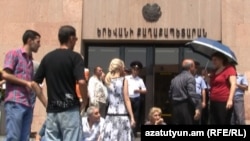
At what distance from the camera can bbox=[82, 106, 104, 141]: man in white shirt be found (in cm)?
884

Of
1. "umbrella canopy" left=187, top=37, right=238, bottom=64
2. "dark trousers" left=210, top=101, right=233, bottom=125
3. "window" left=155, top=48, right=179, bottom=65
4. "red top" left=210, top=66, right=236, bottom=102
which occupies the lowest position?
"dark trousers" left=210, top=101, right=233, bottom=125

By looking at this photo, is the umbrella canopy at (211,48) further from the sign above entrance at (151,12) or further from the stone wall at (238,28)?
the sign above entrance at (151,12)

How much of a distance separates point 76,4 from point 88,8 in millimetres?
346

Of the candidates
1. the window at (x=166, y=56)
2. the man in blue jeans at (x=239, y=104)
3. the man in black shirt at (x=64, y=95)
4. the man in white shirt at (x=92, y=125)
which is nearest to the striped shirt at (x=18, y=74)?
the man in black shirt at (x=64, y=95)

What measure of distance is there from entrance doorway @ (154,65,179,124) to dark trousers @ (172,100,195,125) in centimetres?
586

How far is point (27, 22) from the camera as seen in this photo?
15266mm

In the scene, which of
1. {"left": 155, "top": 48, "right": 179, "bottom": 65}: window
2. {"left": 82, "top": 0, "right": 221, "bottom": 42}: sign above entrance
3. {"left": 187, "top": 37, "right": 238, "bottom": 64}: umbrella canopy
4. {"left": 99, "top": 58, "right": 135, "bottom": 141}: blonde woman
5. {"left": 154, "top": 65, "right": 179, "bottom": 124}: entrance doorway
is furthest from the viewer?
{"left": 155, "top": 48, "right": 179, "bottom": 65}: window

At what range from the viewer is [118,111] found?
853 cm

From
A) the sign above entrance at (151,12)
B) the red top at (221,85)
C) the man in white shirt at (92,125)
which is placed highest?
the sign above entrance at (151,12)

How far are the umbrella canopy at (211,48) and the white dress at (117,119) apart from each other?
1.61 metres

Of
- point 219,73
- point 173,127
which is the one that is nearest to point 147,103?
point 219,73

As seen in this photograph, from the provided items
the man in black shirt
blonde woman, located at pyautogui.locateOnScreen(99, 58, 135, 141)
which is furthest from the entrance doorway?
the man in black shirt

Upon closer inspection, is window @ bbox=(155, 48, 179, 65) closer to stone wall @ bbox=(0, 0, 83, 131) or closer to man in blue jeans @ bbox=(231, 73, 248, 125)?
stone wall @ bbox=(0, 0, 83, 131)

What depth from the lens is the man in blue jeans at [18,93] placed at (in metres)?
6.75
